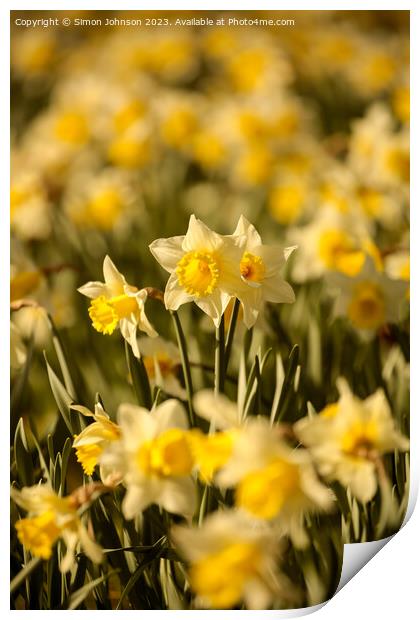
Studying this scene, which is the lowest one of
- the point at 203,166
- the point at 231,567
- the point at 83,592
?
the point at 83,592

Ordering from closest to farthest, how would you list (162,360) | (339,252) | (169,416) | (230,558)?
(230,558) < (169,416) < (162,360) < (339,252)

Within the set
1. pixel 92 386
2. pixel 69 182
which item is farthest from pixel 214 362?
pixel 69 182

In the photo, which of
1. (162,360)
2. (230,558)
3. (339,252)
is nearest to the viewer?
(230,558)

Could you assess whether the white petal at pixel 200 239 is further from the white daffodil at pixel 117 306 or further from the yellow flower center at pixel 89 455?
the yellow flower center at pixel 89 455

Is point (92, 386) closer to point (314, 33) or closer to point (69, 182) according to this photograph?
point (69, 182)

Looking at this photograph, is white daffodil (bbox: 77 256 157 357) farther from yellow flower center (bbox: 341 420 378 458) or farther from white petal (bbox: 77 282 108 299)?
yellow flower center (bbox: 341 420 378 458)

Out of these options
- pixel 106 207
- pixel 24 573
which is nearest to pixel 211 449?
pixel 24 573

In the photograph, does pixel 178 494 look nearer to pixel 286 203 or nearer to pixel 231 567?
pixel 231 567
